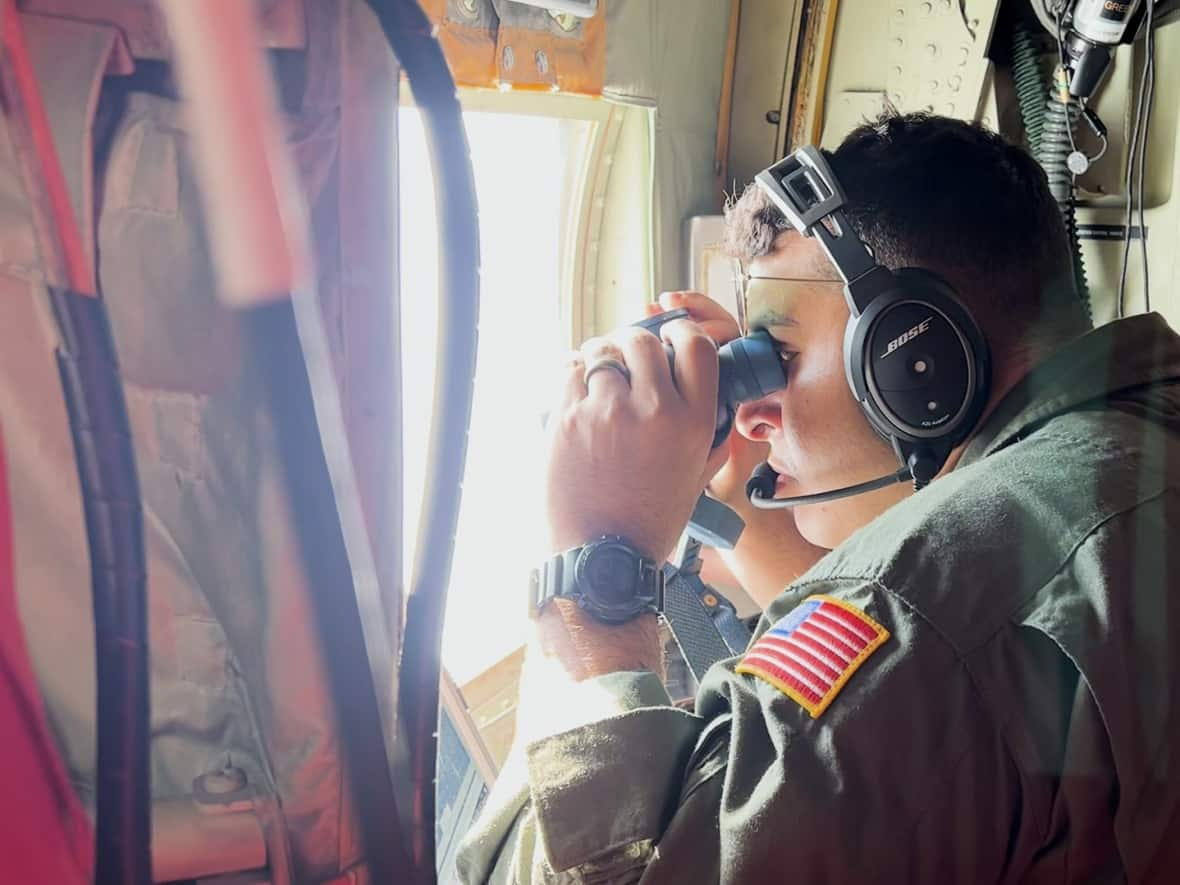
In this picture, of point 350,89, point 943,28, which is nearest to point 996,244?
point 350,89

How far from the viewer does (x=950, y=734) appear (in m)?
0.66

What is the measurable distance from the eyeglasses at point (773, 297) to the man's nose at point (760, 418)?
0.08 metres

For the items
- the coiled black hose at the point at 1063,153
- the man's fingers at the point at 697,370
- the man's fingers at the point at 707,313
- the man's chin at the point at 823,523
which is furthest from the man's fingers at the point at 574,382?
the coiled black hose at the point at 1063,153

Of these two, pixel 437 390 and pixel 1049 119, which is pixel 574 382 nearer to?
pixel 437 390

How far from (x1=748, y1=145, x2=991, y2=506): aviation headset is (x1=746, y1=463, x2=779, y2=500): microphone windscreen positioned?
249 millimetres

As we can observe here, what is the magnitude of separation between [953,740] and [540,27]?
4.42 ft

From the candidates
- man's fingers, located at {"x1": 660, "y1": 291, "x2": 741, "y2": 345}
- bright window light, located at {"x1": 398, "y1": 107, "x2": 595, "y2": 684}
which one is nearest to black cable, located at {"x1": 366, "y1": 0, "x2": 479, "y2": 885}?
man's fingers, located at {"x1": 660, "y1": 291, "x2": 741, "y2": 345}

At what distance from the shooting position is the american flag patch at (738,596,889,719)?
69 centimetres

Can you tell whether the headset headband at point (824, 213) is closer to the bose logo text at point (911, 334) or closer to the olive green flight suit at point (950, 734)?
the bose logo text at point (911, 334)

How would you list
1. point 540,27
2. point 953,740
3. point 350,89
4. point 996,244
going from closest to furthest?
point 350,89 < point 953,740 < point 996,244 < point 540,27

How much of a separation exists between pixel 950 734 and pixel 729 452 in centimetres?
65

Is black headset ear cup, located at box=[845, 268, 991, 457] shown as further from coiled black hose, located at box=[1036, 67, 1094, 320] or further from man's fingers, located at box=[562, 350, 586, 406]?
coiled black hose, located at box=[1036, 67, 1094, 320]

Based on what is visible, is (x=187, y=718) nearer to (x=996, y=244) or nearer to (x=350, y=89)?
(x=350, y=89)

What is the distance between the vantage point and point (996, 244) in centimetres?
100
